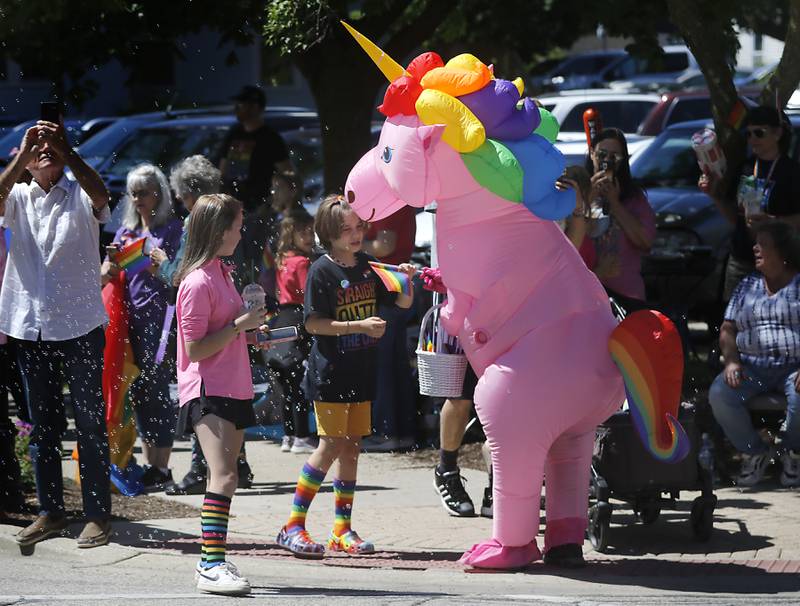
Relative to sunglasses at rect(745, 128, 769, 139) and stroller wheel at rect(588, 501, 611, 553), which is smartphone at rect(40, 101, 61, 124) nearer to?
stroller wheel at rect(588, 501, 611, 553)

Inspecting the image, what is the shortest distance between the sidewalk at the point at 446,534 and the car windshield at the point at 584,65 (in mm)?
25680

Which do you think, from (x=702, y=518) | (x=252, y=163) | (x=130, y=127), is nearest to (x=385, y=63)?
(x=702, y=518)

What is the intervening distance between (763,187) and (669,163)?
17.6 ft

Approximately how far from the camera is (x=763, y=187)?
9328 mm

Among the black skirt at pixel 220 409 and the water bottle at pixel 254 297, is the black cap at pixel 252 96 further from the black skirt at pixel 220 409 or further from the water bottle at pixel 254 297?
→ the black skirt at pixel 220 409

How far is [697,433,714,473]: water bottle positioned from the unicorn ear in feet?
7.20

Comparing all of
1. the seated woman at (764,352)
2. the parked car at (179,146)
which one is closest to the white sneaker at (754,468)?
the seated woman at (764,352)

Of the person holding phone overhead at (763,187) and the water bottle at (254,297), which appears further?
the person holding phone overhead at (763,187)

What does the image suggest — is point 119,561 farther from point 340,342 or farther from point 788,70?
point 788,70

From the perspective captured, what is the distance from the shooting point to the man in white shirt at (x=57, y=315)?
7.23 m

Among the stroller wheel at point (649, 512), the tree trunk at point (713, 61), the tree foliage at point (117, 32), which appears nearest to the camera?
the stroller wheel at point (649, 512)

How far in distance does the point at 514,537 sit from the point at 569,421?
1.90 feet

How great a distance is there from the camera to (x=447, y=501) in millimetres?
8086

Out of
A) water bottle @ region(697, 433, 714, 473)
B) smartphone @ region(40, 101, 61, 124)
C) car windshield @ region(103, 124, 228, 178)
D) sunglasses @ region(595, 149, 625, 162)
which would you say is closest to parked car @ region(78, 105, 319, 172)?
car windshield @ region(103, 124, 228, 178)
